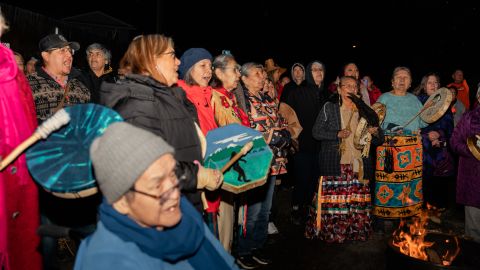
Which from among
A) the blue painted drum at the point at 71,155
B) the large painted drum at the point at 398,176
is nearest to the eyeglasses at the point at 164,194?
the blue painted drum at the point at 71,155

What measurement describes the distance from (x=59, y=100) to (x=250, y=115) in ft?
6.80

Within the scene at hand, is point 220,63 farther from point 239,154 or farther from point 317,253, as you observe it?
point 317,253

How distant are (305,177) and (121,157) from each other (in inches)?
Result: 190

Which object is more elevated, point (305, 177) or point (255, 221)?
point (305, 177)

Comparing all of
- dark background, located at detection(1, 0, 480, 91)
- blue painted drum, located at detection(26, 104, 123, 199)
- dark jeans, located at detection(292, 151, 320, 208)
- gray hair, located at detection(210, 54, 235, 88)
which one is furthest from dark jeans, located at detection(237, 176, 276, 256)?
dark background, located at detection(1, 0, 480, 91)

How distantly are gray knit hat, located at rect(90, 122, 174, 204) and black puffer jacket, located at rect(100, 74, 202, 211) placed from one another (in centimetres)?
86

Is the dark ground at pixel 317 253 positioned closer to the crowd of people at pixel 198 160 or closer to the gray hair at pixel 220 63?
the crowd of people at pixel 198 160

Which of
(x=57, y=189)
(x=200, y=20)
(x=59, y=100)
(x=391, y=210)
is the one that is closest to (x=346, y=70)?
(x=391, y=210)

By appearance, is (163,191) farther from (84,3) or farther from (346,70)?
(84,3)

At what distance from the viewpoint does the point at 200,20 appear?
21.8 metres

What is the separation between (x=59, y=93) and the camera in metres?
4.22

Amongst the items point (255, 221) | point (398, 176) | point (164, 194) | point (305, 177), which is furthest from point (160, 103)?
point (398, 176)

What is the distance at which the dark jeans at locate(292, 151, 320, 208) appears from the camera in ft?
19.9

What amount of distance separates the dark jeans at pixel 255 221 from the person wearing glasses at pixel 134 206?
A: 2.90 metres
